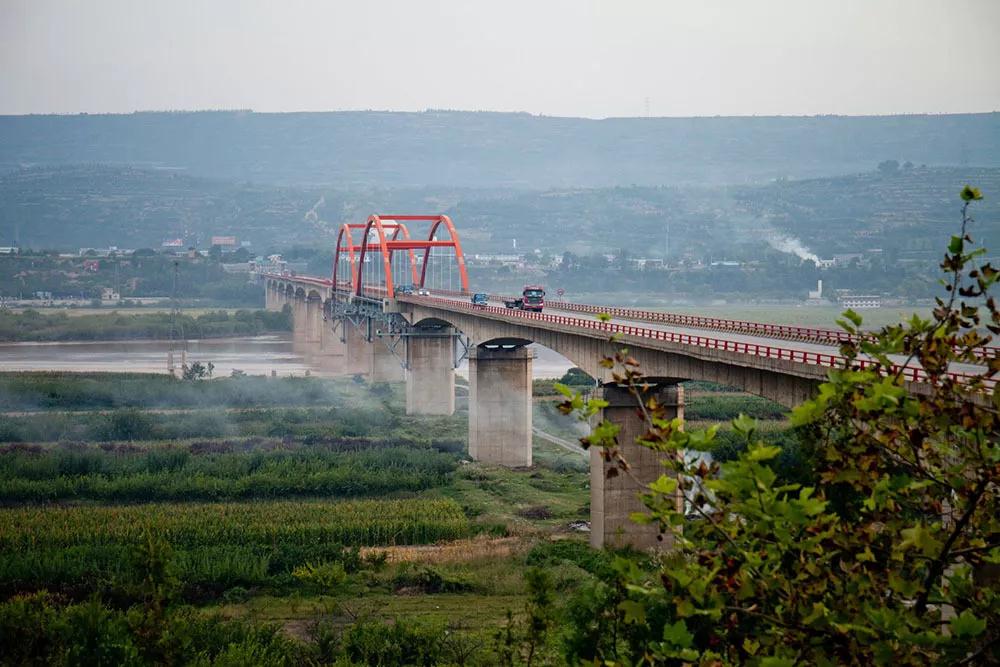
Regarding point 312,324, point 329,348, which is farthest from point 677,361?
point 312,324

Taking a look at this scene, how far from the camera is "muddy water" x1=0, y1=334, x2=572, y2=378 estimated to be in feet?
396

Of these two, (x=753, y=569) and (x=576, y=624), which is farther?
(x=576, y=624)

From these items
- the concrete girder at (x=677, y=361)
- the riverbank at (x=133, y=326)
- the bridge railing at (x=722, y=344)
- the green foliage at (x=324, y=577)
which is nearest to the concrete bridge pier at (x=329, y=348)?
the riverbank at (x=133, y=326)

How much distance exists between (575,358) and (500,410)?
14.9 meters

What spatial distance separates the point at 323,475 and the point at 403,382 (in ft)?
166

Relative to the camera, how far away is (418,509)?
170 feet

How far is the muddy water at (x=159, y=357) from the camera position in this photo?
12069 cm

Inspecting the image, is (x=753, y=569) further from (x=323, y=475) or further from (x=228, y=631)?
(x=323, y=475)

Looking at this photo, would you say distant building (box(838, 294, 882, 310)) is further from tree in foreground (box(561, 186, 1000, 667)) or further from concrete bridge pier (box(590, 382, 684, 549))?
tree in foreground (box(561, 186, 1000, 667))

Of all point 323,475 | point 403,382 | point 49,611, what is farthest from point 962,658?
point 403,382

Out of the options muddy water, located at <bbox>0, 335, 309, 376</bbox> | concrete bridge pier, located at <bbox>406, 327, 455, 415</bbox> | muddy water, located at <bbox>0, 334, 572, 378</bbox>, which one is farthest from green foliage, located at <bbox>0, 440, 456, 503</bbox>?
muddy water, located at <bbox>0, 335, 309, 376</bbox>

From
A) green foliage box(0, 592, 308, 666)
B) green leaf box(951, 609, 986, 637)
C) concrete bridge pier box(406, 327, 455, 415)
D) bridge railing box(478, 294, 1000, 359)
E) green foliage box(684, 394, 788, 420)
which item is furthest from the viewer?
Result: concrete bridge pier box(406, 327, 455, 415)

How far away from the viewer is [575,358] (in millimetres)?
53281

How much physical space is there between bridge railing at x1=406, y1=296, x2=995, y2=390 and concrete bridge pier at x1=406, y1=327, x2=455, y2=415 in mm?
2666
